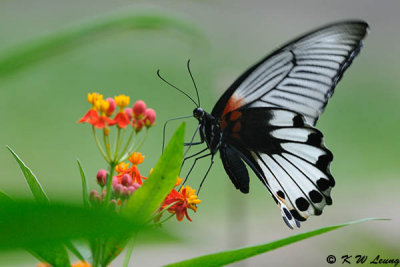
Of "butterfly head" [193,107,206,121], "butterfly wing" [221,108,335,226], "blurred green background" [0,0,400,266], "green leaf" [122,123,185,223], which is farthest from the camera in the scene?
"blurred green background" [0,0,400,266]

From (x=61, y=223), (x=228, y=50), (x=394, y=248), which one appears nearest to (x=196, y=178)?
(x=394, y=248)

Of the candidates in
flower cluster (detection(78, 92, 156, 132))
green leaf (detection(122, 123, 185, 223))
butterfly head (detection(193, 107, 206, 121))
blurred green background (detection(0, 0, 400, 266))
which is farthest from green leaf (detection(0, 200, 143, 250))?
blurred green background (detection(0, 0, 400, 266))

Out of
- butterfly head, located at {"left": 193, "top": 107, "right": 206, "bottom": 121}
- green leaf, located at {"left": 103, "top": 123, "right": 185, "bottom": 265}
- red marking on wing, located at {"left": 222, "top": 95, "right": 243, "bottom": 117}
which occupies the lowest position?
green leaf, located at {"left": 103, "top": 123, "right": 185, "bottom": 265}

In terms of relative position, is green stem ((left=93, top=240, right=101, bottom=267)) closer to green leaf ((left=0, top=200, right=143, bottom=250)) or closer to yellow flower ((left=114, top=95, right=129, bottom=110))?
yellow flower ((left=114, top=95, right=129, bottom=110))

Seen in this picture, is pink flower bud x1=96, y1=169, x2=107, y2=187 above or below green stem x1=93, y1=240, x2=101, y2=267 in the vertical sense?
above

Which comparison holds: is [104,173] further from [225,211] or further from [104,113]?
[225,211]

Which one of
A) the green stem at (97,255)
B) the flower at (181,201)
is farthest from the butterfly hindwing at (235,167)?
the green stem at (97,255)

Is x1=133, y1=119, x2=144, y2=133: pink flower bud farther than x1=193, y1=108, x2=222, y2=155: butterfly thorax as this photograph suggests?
No
